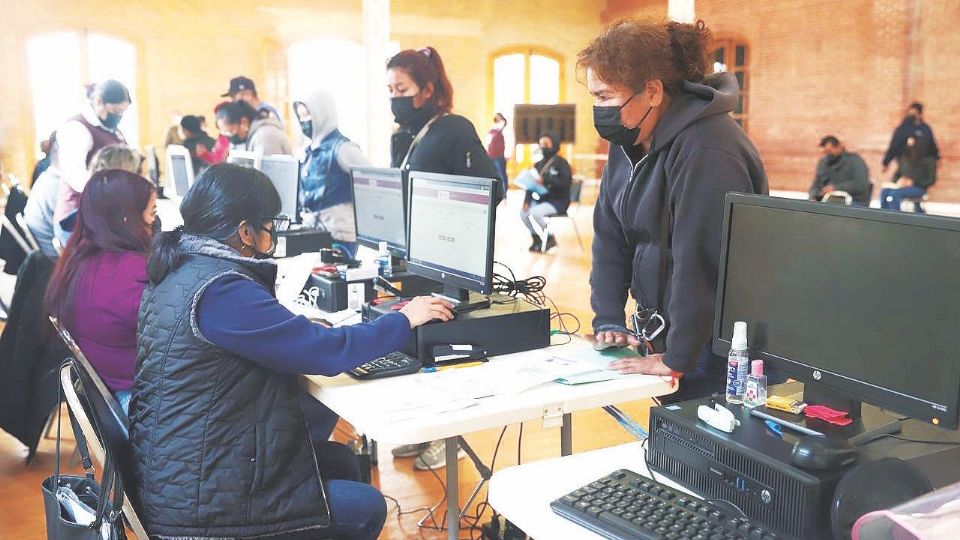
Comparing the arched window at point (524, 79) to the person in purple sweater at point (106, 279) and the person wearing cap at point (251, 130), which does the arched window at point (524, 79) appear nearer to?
the person wearing cap at point (251, 130)

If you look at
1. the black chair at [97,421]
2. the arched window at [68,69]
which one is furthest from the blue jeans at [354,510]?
the arched window at [68,69]

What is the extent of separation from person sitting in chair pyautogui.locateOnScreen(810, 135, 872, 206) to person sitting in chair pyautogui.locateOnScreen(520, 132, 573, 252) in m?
3.29

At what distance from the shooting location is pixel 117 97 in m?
5.53

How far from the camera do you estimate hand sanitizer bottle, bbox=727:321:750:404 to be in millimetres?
1727

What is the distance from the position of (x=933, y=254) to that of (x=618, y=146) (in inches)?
44.1

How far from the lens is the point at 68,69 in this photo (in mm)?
10297

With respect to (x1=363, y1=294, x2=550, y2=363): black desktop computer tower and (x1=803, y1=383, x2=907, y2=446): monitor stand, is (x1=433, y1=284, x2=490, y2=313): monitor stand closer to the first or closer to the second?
(x1=363, y1=294, x2=550, y2=363): black desktop computer tower

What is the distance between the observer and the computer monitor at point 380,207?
3.37 meters

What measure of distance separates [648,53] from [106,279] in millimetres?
1737

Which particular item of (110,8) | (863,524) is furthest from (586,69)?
(110,8)

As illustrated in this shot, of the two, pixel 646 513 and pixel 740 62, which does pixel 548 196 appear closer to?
pixel 740 62

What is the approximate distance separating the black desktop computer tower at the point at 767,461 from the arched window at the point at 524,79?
855cm

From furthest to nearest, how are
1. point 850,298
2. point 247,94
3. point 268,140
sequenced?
point 247,94
point 268,140
point 850,298

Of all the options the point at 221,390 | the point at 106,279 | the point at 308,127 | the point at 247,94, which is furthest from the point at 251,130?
the point at 221,390
